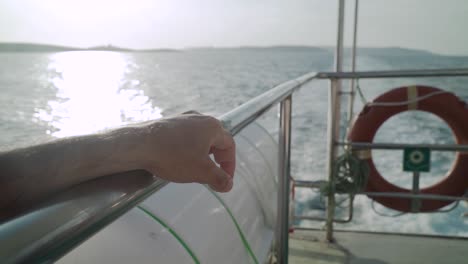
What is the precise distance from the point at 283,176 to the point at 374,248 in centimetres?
133

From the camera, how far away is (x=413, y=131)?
319 inches

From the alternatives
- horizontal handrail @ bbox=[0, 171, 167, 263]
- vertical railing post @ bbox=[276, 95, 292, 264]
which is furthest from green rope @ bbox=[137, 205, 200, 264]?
vertical railing post @ bbox=[276, 95, 292, 264]

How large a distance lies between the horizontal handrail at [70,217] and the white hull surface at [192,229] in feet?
0.58

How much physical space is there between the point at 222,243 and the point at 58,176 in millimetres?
515

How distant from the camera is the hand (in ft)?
1.50

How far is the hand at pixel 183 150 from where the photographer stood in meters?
0.46

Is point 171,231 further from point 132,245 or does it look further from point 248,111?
point 248,111

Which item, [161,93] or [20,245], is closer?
[20,245]

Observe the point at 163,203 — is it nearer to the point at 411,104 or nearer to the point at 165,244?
the point at 165,244

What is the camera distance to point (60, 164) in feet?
1.20

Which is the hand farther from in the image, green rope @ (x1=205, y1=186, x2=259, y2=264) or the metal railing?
green rope @ (x1=205, y1=186, x2=259, y2=264)

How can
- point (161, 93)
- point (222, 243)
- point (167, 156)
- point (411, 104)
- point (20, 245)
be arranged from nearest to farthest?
point (20, 245) → point (167, 156) → point (222, 243) → point (411, 104) → point (161, 93)

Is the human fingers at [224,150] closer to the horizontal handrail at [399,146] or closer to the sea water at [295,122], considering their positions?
the sea water at [295,122]

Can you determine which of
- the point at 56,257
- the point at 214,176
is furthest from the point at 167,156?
the point at 56,257
